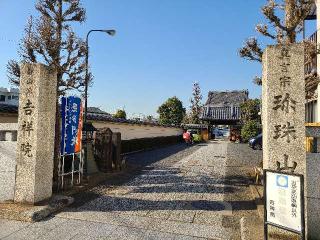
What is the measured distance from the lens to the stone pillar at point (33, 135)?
7.02 metres

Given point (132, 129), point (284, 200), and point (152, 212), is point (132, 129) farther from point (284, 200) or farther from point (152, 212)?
point (284, 200)

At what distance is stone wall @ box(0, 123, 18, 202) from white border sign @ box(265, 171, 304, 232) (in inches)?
238

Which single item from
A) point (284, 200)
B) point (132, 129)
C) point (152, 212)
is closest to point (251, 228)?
point (284, 200)

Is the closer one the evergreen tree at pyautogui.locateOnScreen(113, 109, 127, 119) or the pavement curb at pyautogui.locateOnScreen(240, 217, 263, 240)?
the pavement curb at pyautogui.locateOnScreen(240, 217, 263, 240)

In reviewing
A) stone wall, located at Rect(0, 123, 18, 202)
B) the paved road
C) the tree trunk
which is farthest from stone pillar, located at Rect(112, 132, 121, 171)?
stone wall, located at Rect(0, 123, 18, 202)

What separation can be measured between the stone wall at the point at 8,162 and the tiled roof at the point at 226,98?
29937 millimetres

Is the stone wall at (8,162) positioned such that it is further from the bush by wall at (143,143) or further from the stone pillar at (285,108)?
the bush by wall at (143,143)

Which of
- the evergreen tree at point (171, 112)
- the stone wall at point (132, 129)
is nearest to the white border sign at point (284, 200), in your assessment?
the stone wall at point (132, 129)

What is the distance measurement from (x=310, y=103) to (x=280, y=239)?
14001 mm

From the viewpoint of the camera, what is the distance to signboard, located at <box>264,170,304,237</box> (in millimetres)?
4379

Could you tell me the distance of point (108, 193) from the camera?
8.81 meters

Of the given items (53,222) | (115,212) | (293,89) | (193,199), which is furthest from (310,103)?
(53,222)

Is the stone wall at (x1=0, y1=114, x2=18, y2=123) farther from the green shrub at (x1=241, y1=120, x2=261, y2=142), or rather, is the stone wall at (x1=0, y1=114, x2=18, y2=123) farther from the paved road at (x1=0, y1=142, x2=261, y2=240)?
the green shrub at (x1=241, y1=120, x2=261, y2=142)

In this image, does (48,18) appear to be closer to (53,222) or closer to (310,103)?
(53,222)
